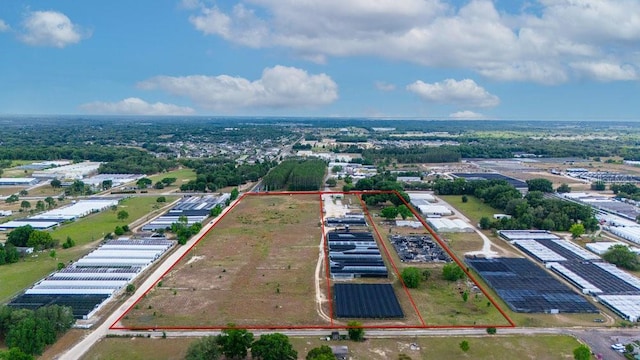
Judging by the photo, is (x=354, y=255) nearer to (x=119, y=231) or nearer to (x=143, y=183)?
(x=119, y=231)

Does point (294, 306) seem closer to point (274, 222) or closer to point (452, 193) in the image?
point (274, 222)

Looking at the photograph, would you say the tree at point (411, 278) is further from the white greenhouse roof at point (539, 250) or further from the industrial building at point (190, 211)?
the industrial building at point (190, 211)

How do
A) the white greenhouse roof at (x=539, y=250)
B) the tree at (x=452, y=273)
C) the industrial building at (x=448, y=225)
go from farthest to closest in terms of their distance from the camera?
the industrial building at (x=448, y=225) → the white greenhouse roof at (x=539, y=250) → the tree at (x=452, y=273)

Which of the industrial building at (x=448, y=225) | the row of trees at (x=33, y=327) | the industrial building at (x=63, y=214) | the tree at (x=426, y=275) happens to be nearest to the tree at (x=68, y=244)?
the industrial building at (x=63, y=214)

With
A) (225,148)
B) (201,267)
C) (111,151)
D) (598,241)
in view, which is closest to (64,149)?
(111,151)

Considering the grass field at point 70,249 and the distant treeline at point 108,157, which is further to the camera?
the distant treeline at point 108,157

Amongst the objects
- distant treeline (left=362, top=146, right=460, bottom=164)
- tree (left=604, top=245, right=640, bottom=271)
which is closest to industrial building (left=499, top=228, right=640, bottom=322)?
tree (left=604, top=245, right=640, bottom=271)
